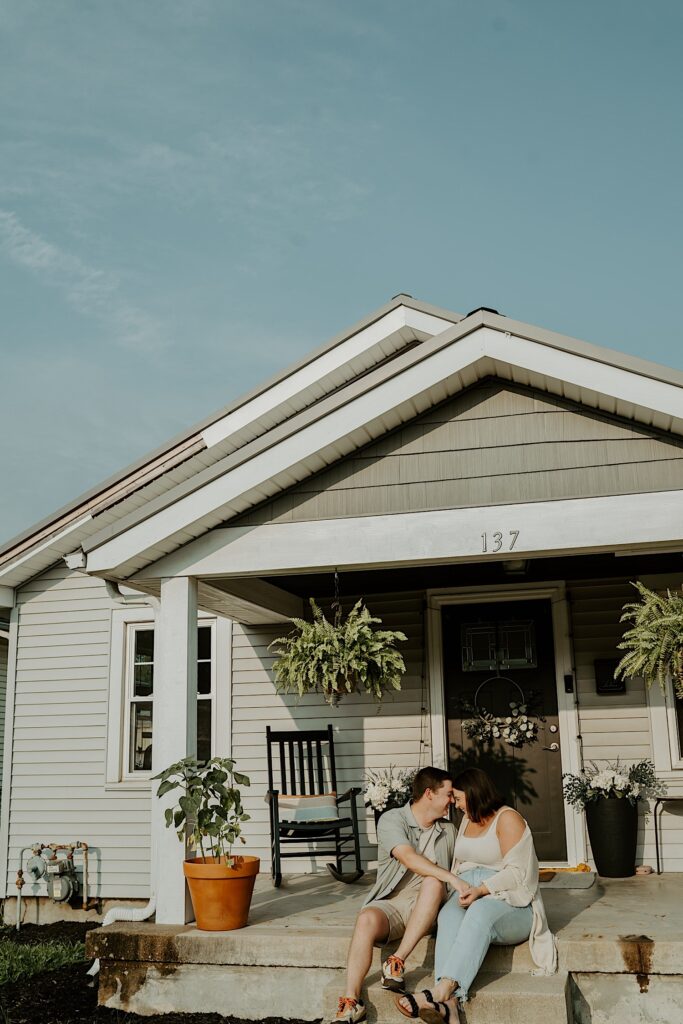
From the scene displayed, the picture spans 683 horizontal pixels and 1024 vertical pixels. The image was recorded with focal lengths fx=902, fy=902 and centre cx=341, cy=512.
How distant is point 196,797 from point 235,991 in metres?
0.95

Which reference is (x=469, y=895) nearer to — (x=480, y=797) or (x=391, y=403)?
(x=480, y=797)

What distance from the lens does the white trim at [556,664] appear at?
21.9ft

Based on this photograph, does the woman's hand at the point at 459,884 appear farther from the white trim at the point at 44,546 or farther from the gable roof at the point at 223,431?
the white trim at the point at 44,546

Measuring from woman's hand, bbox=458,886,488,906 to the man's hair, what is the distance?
0.53 m

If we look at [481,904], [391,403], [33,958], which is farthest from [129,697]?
[481,904]

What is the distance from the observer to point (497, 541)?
16.0ft

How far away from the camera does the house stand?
4.88 meters

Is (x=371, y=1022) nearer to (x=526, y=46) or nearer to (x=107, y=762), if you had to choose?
(x=107, y=762)

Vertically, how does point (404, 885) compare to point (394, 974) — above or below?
above

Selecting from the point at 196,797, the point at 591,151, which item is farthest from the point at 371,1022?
the point at 591,151

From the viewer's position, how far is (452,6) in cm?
719

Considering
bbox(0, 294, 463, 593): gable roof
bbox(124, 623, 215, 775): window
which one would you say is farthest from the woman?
bbox(0, 294, 463, 593): gable roof

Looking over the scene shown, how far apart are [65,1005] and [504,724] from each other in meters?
3.62

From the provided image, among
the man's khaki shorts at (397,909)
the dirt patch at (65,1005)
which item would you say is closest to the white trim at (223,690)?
the dirt patch at (65,1005)
